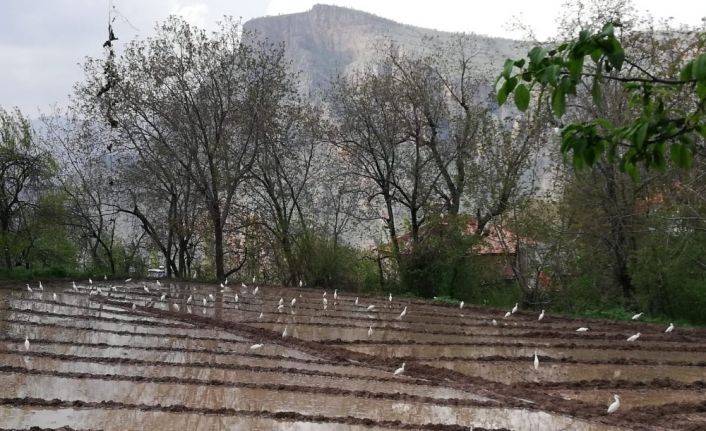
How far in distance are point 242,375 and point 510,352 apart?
14.5ft

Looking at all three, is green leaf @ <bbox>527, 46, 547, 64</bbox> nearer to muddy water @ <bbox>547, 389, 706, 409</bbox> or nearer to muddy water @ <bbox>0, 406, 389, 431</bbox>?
muddy water @ <bbox>0, 406, 389, 431</bbox>

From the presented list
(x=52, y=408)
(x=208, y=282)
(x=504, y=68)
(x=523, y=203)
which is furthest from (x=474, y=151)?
(x=504, y=68)

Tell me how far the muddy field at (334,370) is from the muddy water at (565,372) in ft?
0.09

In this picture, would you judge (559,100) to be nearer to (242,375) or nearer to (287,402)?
(287,402)

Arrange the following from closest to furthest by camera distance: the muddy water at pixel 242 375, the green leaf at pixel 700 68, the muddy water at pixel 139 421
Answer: the green leaf at pixel 700 68
the muddy water at pixel 139 421
the muddy water at pixel 242 375

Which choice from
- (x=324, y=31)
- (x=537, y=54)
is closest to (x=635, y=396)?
(x=537, y=54)

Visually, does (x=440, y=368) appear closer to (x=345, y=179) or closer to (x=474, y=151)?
(x=474, y=151)

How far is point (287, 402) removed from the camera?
7.48m

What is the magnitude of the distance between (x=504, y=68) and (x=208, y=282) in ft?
72.5

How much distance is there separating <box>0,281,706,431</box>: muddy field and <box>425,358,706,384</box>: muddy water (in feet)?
0.09

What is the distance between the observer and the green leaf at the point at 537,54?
2072mm

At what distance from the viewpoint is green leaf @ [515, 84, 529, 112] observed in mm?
2121

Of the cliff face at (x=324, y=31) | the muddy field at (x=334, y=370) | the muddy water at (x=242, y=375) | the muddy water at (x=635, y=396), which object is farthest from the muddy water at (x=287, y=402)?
the cliff face at (x=324, y=31)

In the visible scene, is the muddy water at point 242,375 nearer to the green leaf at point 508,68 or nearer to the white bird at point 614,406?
the white bird at point 614,406
